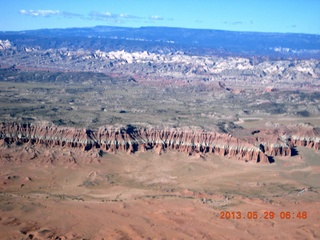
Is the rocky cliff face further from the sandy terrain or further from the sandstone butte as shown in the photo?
the sandy terrain

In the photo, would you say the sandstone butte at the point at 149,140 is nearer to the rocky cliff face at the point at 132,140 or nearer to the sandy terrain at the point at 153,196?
the rocky cliff face at the point at 132,140

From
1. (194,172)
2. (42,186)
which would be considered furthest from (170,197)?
(42,186)

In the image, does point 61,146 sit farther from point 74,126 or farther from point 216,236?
point 216,236
